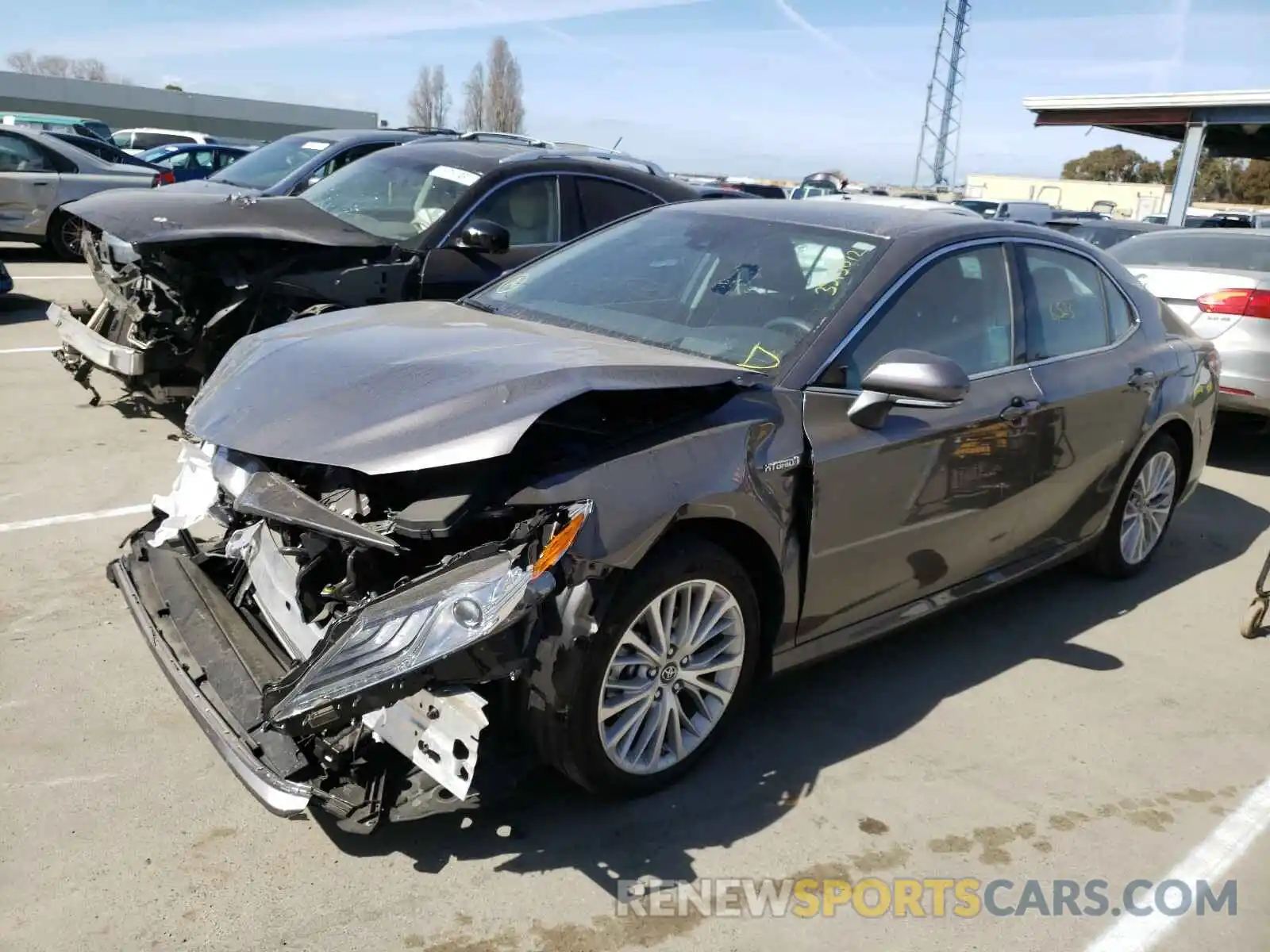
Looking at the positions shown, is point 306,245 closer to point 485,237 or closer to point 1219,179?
point 485,237

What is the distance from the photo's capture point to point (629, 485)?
287 cm

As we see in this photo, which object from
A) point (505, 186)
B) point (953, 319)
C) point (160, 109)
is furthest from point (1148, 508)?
point (160, 109)

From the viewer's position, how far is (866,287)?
3.66 m

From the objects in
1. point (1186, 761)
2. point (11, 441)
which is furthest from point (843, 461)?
point (11, 441)

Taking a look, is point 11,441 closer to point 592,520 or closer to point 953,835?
point 592,520

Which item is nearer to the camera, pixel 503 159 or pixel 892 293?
pixel 892 293

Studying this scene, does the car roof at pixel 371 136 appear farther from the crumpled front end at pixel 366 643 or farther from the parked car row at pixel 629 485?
the crumpled front end at pixel 366 643

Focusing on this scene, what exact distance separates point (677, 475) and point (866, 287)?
1166 mm

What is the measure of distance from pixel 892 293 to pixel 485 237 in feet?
10.7

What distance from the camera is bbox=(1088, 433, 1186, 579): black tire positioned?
5.09 m

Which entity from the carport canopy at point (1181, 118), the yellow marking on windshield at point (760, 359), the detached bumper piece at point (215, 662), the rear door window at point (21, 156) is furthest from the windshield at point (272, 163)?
the carport canopy at point (1181, 118)

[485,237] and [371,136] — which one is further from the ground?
[371,136]

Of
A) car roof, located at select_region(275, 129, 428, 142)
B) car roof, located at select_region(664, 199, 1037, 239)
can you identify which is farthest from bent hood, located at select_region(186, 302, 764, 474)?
car roof, located at select_region(275, 129, 428, 142)

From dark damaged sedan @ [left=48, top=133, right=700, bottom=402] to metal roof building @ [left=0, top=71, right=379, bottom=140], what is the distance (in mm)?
44153
